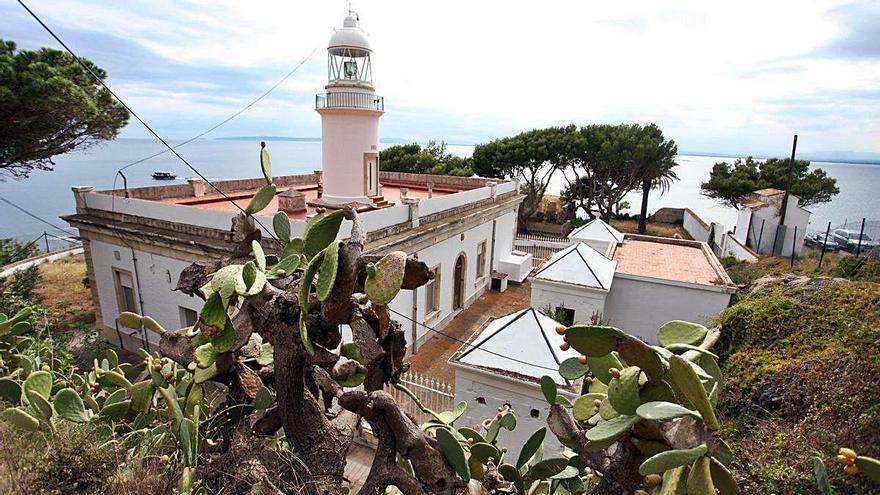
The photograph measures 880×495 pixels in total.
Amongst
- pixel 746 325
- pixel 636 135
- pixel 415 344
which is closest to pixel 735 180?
pixel 636 135

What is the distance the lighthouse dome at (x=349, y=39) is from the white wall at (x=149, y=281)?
7115mm

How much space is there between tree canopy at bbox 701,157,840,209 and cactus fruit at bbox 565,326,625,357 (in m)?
31.9

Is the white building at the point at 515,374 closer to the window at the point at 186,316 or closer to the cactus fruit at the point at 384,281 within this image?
the cactus fruit at the point at 384,281

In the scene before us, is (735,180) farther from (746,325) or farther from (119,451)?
(119,451)

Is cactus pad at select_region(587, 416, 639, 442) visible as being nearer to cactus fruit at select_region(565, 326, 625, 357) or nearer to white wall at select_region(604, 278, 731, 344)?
cactus fruit at select_region(565, 326, 625, 357)

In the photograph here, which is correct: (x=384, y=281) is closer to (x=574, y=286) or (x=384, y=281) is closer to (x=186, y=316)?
→ (x=574, y=286)

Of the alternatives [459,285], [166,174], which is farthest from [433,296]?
[166,174]

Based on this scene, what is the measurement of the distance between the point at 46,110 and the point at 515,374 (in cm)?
1373

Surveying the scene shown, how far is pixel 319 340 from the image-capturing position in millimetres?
2268

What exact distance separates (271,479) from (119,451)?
123 centimetres

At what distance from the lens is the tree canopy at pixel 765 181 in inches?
1055

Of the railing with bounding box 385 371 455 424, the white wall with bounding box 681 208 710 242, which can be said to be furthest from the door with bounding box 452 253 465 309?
the white wall with bounding box 681 208 710 242

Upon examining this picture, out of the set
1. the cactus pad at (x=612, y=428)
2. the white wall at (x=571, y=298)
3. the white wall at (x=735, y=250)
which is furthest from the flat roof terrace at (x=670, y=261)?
the cactus pad at (x=612, y=428)

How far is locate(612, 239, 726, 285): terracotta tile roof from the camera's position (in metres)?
10.9
